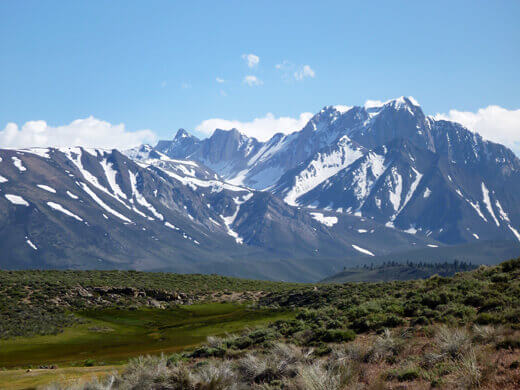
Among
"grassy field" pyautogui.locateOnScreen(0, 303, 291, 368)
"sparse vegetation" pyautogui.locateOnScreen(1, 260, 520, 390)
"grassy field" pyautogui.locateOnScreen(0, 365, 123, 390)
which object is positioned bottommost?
"grassy field" pyautogui.locateOnScreen(0, 303, 291, 368)

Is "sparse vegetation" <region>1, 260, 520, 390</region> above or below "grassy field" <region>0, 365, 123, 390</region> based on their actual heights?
above

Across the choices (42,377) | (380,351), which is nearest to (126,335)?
(42,377)

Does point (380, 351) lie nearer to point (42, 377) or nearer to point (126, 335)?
point (42, 377)

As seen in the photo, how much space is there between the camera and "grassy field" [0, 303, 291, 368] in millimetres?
31691

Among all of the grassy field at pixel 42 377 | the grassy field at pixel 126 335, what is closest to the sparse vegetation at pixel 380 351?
the grassy field at pixel 42 377

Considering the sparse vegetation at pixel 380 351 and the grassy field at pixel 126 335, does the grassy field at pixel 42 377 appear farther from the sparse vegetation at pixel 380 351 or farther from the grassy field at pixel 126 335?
the grassy field at pixel 126 335

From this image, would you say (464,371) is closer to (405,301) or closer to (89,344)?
(405,301)

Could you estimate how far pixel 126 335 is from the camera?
40.8 metres

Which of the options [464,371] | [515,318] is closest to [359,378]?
[464,371]

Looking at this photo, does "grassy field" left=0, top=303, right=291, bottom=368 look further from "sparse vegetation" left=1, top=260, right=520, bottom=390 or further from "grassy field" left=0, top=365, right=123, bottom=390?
"sparse vegetation" left=1, top=260, right=520, bottom=390

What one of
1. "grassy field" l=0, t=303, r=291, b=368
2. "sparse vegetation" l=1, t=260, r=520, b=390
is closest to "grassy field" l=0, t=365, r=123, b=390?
"sparse vegetation" l=1, t=260, r=520, b=390

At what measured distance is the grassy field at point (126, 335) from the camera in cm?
3169

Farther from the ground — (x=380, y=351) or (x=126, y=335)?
(x=380, y=351)

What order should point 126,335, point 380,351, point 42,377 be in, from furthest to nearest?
1. point 126,335
2. point 42,377
3. point 380,351
